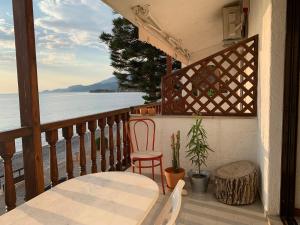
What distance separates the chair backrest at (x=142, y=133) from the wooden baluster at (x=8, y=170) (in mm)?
1911

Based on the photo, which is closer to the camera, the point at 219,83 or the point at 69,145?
the point at 69,145

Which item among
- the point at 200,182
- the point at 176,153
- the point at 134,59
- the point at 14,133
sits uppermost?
the point at 134,59

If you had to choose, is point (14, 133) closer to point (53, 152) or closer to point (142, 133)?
point (53, 152)

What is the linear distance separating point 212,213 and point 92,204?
1.67 m

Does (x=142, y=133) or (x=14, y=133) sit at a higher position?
(x=14, y=133)

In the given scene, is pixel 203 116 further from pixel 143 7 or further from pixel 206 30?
pixel 206 30

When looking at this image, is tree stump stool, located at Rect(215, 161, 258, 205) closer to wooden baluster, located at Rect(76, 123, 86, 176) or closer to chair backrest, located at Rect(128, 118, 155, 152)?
chair backrest, located at Rect(128, 118, 155, 152)

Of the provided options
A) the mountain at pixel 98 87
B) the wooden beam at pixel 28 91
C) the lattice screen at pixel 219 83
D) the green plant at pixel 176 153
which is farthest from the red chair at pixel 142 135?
the mountain at pixel 98 87

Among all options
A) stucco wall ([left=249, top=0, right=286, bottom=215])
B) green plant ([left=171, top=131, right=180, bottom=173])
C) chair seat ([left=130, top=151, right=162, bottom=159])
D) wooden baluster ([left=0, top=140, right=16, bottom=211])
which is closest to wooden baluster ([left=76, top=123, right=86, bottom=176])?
chair seat ([left=130, top=151, right=162, bottom=159])

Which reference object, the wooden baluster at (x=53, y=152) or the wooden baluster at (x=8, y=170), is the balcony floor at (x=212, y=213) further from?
the wooden baluster at (x=8, y=170)

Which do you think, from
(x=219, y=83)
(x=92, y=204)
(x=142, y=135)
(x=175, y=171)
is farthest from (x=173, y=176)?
(x=92, y=204)

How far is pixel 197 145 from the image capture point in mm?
3168

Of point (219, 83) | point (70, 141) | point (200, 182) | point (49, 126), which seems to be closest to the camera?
point (49, 126)

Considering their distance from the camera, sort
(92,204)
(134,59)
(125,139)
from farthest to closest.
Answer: (134,59), (125,139), (92,204)
